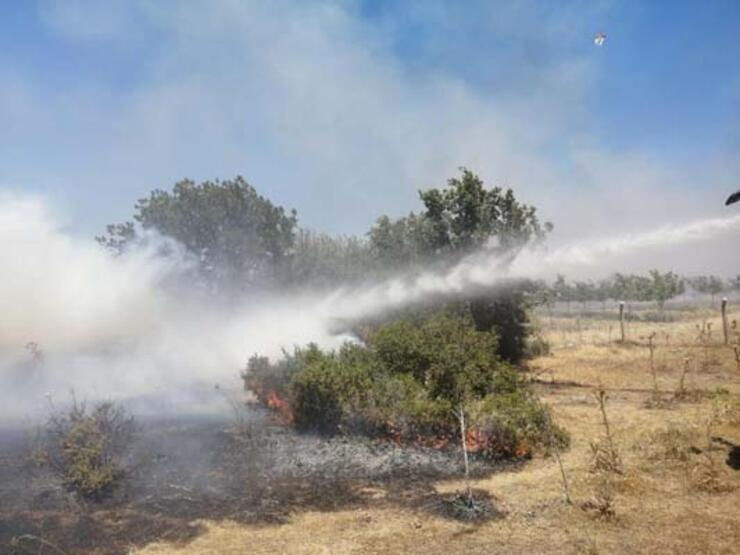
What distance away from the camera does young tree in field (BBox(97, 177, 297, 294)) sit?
3944 centimetres

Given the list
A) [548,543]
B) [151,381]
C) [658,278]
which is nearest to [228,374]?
[151,381]

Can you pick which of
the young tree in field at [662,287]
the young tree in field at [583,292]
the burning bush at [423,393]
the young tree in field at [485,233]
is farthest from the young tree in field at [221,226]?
the young tree in field at [583,292]

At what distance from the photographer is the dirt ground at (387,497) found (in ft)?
34.0

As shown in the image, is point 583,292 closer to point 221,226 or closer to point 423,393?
point 221,226

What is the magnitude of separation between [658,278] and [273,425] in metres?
55.1

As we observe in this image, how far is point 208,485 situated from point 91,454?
260 centimetres

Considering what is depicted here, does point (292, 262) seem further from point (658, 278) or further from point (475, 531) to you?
point (658, 278)

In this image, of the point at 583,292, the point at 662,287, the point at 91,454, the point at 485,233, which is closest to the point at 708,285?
the point at 583,292

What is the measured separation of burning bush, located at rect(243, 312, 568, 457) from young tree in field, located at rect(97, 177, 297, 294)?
770 inches

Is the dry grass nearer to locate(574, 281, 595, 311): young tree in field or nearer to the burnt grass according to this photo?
the burnt grass

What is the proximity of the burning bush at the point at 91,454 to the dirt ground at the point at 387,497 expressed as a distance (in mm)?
399

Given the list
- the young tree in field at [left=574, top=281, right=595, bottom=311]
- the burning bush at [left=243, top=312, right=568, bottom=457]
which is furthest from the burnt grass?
the young tree in field at [left=574, top=281, right=595, bottom=311]

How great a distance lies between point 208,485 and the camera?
1359 centimetres

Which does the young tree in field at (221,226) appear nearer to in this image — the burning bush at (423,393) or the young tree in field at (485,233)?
the young tree in field at (485,233)
